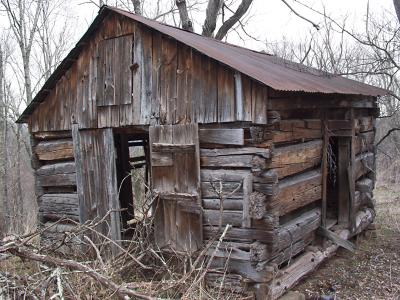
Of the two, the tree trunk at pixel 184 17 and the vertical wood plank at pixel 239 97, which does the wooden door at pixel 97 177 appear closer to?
the vertical wood plank at pixel 239 97

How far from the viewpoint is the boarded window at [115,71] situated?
19.9 ft

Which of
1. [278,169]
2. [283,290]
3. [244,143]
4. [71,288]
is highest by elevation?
[244,143]

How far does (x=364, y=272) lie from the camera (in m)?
6.71

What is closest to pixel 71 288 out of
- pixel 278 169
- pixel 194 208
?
pixel 194 208

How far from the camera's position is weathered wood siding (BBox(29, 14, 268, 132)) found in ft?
17.1

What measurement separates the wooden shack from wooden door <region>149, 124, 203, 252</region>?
14mm

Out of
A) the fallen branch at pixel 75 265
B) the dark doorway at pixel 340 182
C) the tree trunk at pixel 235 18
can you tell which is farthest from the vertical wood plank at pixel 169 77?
the tree trunk at pixel 235 18

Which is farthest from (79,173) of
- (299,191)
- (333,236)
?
(333,236)

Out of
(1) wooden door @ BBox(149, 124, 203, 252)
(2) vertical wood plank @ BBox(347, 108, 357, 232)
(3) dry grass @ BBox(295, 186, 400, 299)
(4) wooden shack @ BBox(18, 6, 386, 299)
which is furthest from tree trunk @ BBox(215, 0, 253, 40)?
(1) wooden door @ BBox(149, 124, 203, 252)

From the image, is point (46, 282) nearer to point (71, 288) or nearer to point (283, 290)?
point (71, 288)

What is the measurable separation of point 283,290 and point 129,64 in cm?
361

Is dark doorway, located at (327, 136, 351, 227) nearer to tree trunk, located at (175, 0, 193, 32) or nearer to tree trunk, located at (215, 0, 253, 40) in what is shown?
tree trunk, located at (175, 0, 193, 32)

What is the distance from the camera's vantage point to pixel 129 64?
604 cm

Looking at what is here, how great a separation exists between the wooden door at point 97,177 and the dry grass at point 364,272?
2.88 metres
